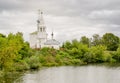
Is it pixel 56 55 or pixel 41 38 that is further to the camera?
pixel 41 38

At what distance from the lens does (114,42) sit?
133750 mm

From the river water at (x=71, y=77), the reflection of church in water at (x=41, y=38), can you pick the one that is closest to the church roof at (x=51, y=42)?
the reflection of church in water at (x=41, y=38)

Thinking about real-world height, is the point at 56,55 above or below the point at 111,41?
below

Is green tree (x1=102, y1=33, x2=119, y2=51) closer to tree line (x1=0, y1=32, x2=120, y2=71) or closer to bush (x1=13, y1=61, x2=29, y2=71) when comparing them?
tree line (x1=0, y1=32, x2=120, y2=71)

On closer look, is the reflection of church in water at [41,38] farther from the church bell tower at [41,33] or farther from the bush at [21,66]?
the bush at [21,66]

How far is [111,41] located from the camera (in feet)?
442

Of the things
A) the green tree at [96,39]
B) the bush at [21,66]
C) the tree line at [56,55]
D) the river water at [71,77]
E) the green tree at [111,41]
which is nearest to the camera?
the river water at [71,77]

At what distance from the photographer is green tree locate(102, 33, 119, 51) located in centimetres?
13238

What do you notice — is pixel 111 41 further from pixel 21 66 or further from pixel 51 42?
pixel 21 66

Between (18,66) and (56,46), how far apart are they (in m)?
44.9

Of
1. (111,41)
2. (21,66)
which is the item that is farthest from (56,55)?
(111,41)

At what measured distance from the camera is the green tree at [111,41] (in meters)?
132

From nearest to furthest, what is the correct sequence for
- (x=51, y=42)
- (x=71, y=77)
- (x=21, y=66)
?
(x=71, y=77) → (x=21, y=66) → (x=51, y=42)

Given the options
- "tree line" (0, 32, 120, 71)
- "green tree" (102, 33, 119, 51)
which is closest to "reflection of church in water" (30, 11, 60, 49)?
"tree line" (0, 32, 120, 71)
